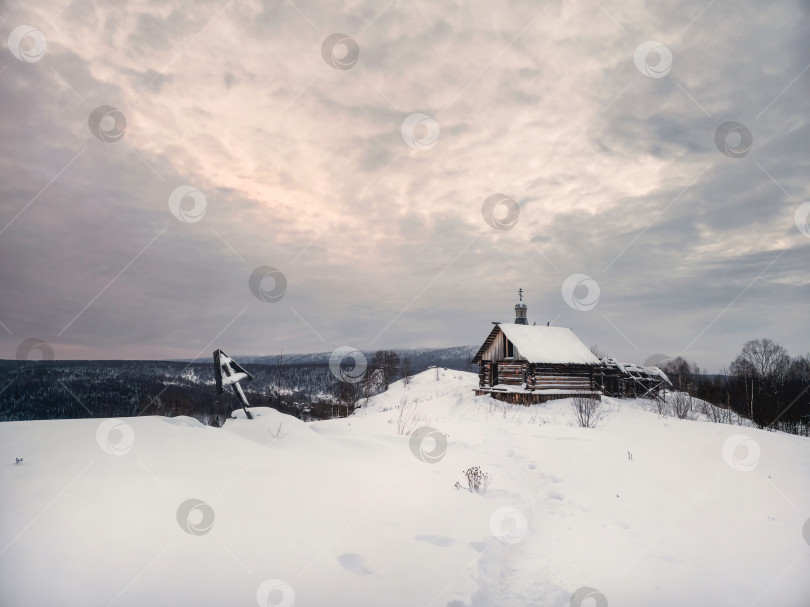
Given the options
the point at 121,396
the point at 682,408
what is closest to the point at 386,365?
the point at 121,396

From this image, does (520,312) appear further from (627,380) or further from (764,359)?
(764,359)

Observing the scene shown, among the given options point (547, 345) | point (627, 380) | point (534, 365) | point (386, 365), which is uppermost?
point (547, 345)

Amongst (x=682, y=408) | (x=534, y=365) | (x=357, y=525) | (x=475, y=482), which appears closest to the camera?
(x=357, y=525)

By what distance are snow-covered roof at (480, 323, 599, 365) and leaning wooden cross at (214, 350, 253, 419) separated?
1894 centimetres

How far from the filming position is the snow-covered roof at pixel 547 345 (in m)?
24.2

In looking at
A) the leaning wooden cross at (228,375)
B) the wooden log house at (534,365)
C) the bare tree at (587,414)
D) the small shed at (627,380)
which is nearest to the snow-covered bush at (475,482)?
the leaning wooden cross at (228,375)

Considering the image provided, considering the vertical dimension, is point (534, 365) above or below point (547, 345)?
below

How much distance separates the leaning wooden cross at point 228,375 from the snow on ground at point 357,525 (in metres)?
1.49

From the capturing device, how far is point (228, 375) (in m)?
9.00

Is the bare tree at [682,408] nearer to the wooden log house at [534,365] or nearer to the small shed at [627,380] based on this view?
the wooden log house at [534,365]

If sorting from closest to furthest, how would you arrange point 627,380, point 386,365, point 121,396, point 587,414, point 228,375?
point 228,375 < point 587,414 < point 627,380 < point 121,396 < point 386,365

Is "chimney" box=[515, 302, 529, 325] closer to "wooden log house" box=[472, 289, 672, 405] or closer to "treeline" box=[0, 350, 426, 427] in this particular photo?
"wooden log house" box=[472, 289, 672, 405]

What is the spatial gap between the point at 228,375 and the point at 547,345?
72.7 feet

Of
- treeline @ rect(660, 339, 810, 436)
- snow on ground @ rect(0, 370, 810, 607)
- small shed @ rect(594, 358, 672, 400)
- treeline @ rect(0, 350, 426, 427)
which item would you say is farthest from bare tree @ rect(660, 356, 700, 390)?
snow on ground @ rect(0, 370, 810, 607)
